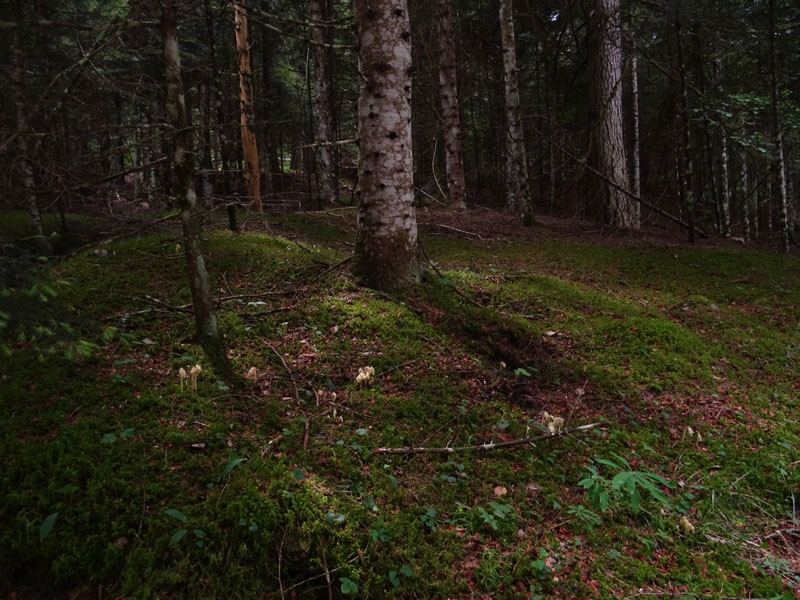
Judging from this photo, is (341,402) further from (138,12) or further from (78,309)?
(138,12)

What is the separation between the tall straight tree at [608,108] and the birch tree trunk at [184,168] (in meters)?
10.9

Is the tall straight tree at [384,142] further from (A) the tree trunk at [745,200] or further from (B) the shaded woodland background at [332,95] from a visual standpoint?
(A) the tree trunk at [745,200]

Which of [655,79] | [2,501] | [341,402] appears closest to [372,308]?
[341,402]

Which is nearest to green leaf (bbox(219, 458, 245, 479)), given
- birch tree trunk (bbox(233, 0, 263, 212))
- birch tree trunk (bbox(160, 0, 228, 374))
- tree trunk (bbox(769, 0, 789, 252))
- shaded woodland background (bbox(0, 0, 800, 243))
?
birch tree trunk (bbox(160, 0, 228, 374))

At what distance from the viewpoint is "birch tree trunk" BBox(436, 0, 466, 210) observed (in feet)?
46.7

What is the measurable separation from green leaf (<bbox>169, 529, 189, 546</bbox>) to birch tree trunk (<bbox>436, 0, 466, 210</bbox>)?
12633 millimetres

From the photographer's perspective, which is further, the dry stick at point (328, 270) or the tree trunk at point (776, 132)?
the tree trunk at point (776, 132)

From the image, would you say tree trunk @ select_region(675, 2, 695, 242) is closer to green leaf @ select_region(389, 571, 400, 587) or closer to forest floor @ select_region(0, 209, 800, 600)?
forest floor @ select_region(0, 209, 800, 600)

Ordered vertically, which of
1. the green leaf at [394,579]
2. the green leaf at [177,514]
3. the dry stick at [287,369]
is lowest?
the green leaf at [394,579]

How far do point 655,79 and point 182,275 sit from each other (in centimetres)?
2619

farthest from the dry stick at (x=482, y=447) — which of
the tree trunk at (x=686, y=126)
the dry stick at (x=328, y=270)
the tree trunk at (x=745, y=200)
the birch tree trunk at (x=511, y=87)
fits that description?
the tree trunk at (x=745, y=200)

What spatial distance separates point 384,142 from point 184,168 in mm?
2305

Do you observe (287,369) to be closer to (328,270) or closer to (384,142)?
(328,270)

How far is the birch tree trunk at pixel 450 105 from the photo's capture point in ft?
46.7
